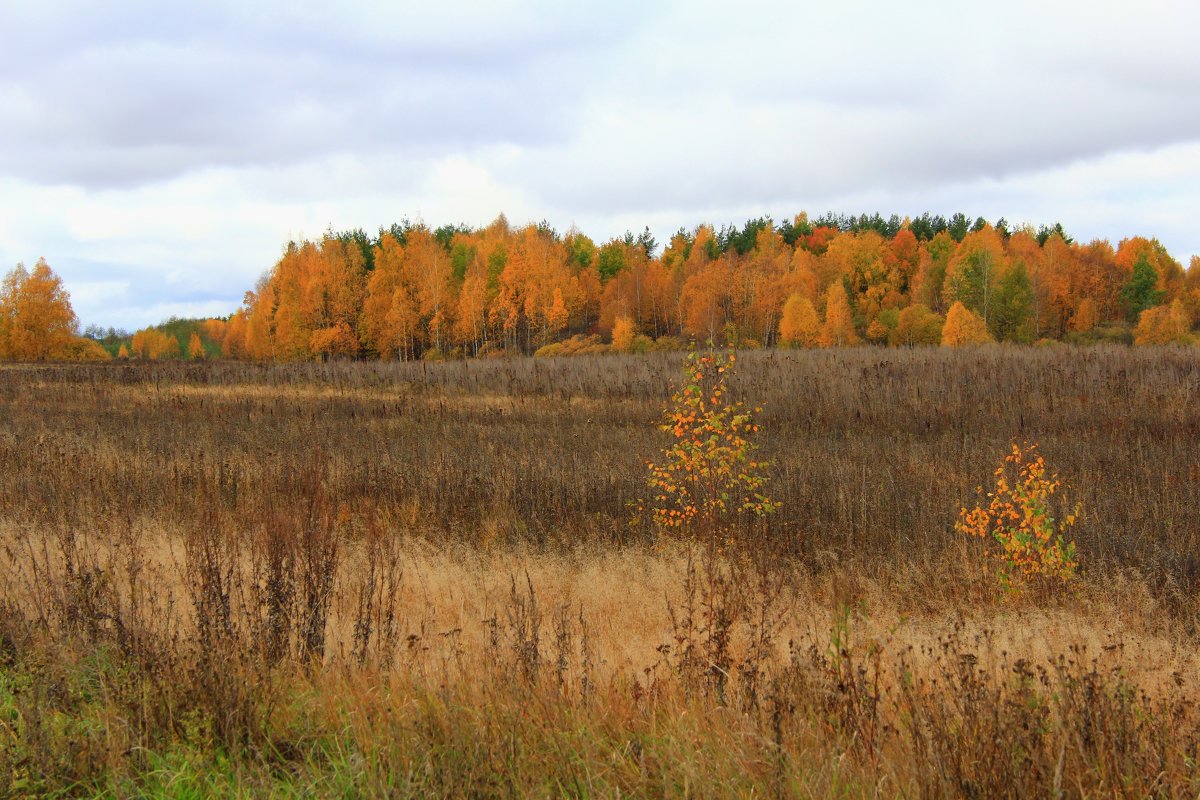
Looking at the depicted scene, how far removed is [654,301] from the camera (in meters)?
62.1

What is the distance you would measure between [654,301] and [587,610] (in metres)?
56.8

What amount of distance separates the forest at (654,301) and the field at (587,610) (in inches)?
1135

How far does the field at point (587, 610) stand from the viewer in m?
2.99

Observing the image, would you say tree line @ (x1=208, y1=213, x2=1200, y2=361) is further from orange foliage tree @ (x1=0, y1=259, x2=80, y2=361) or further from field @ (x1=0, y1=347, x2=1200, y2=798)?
field @ (x1=0, y1=347, x2=1200, y2=798)

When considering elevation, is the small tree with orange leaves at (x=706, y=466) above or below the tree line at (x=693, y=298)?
below

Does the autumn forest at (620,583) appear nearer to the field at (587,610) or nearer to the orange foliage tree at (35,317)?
the field at (587,610)

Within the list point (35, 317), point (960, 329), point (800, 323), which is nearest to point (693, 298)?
point (800, 323)

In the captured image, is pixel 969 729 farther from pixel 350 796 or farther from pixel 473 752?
pixel 350 796

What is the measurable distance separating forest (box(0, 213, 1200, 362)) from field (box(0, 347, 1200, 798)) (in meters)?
28.8

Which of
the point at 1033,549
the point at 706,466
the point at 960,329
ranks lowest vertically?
the point at 1033,549

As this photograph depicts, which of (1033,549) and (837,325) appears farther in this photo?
(837,325)

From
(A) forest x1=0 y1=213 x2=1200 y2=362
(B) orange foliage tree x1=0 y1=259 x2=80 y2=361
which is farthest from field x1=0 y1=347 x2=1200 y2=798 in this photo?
(B) orange foliage tree x1=0 y1=259 x2=80 y2=361

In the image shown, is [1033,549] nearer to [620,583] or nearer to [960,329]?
[620,583]

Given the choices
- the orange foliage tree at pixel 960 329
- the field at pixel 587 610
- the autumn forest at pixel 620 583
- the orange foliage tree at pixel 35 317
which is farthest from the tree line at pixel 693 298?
the field at pixel 587 610
